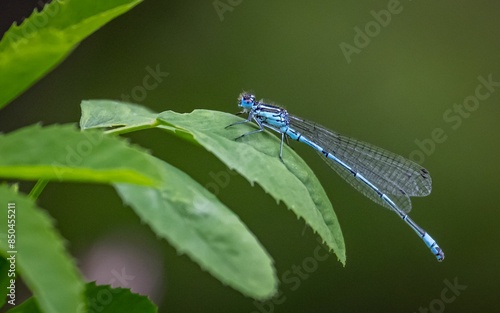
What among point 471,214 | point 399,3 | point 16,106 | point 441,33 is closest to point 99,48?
point 16,106

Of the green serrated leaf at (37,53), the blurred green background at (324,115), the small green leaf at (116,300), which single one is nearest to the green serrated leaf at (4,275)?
the small green leaf at (116,300)

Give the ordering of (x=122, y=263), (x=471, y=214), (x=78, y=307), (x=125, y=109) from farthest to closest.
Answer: (x=471, y=214) → (x=122, y=263) → (x=125, y=109) → (x=78, y=307)

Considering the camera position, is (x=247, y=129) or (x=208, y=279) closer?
(x=247, y=129)

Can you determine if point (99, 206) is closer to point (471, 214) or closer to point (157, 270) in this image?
point (157, 270)
